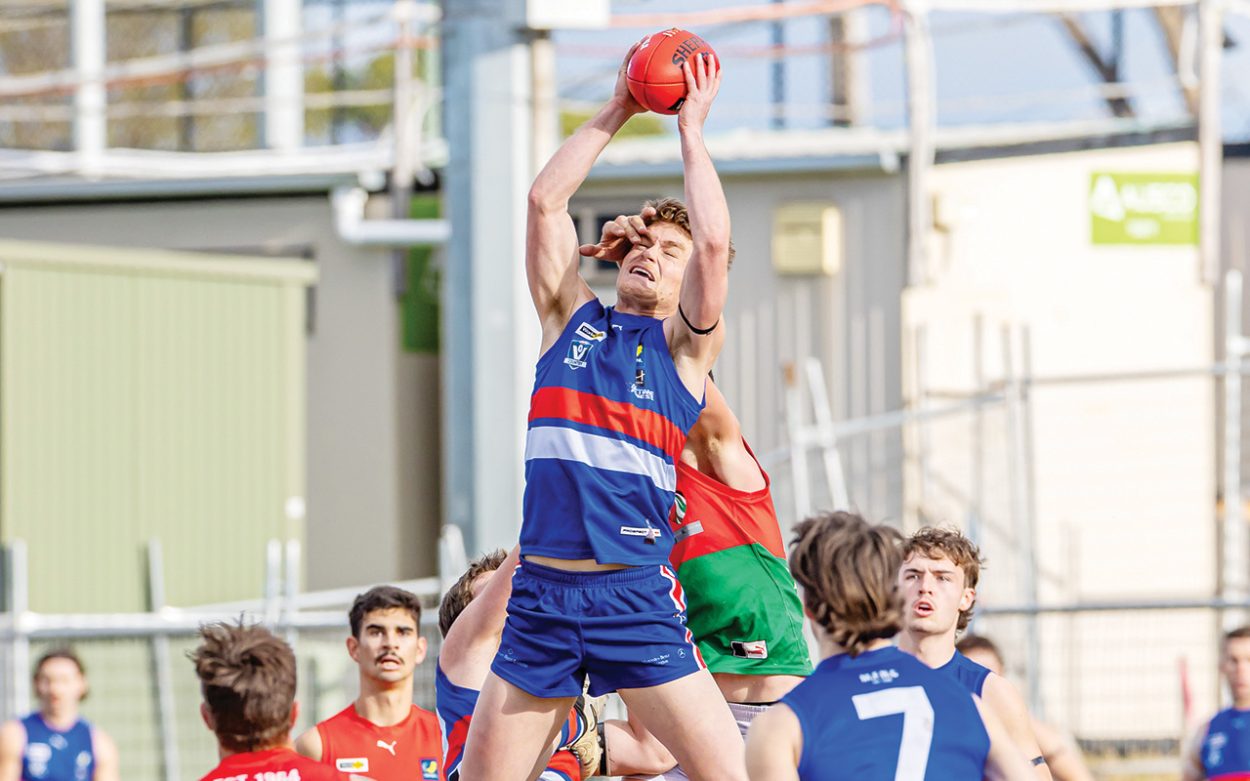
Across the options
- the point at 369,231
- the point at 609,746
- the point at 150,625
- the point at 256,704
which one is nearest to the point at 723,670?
the point at 609,746

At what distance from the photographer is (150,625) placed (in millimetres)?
10836

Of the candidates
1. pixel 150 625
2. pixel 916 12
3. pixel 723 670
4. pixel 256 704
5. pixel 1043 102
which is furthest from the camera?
pixel 1043 102

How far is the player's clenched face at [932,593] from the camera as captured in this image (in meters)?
5.40

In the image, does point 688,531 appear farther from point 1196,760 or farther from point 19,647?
point 19,647

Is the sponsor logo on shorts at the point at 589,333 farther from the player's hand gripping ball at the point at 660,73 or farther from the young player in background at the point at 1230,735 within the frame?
the young player in background at the point at 1230,735

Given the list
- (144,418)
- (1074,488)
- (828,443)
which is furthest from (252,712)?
(1074,488)

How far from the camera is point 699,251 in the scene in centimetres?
484

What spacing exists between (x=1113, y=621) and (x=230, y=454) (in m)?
6.67

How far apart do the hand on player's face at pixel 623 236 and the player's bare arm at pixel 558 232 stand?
0.31ft

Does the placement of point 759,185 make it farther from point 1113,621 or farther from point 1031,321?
point 1113,621

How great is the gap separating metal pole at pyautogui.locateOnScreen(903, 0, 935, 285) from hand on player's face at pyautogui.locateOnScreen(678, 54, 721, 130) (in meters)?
9.26

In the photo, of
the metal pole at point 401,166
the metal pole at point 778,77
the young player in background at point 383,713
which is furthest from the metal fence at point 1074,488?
the young player in background at point 383,713

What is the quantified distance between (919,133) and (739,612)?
30.1 feet

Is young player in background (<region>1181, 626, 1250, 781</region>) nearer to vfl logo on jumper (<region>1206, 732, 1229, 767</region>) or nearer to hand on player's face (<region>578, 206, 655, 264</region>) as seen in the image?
vfl logo on jumper (<region>1206, 732, 1229, 767</region>)
